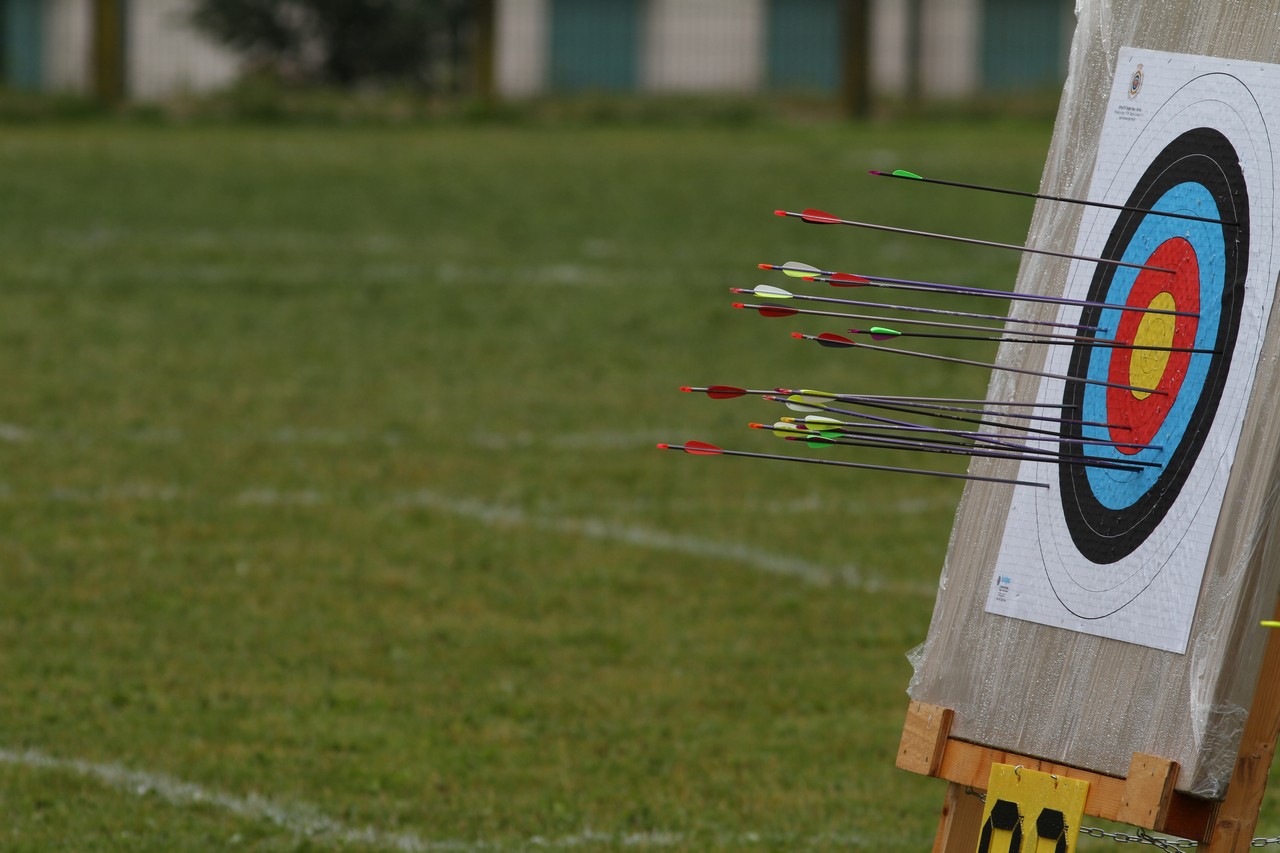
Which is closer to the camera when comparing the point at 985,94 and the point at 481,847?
the point at 481,847

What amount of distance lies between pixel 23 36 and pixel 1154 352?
86.7ft

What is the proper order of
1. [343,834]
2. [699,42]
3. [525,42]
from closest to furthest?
1. [343,834]
2. [525,42]
3. [699,42]

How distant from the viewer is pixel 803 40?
1117 inches

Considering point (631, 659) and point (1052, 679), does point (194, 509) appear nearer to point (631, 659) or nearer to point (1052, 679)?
point (631, 659)

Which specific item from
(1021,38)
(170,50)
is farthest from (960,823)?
(1021,38)

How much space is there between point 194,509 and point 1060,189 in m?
3.86

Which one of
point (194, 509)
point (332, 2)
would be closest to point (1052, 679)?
point (194, 509)

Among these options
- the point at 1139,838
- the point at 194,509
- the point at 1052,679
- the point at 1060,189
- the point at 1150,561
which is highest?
the point at 1060,189

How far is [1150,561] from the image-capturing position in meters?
2.89

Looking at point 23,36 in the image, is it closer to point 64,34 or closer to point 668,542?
point 64,34

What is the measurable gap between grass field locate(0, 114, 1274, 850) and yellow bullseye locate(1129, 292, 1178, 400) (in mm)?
1324

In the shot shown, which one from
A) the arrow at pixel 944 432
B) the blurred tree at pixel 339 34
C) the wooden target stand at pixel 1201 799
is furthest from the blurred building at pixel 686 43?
the wooden target stand at pixel 1201 799

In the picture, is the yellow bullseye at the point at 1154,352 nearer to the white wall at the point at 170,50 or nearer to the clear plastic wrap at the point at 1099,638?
the clear plastic wrap at the point at 1099,638

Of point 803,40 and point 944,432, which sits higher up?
point 944,432
